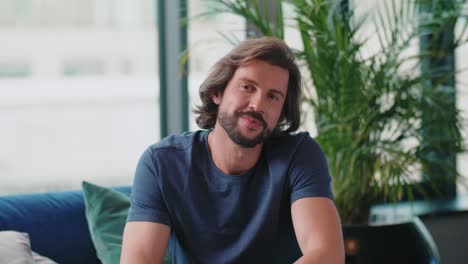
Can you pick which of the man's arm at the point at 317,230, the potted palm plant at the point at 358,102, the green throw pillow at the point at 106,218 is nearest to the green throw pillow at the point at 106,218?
the green throw pillow at the point at 106,218

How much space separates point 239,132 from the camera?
1.90 metres

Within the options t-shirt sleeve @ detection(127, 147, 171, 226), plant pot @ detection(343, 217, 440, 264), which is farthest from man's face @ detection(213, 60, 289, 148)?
plant pot @ detection(343, 217, 440, 264)

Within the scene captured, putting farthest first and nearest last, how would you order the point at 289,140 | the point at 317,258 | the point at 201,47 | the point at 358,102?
the point at 201,47, the point at 358,102, the point at 289,140, the point at 317,258

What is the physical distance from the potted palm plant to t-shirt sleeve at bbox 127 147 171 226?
760mm

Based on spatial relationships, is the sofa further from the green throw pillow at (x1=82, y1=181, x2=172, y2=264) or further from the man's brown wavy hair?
the man's brown wavy hair

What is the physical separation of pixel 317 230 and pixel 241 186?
250 millimetres

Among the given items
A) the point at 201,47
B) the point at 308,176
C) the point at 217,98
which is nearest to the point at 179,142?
the point at 217,98

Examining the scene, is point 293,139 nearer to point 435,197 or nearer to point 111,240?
point 111,240

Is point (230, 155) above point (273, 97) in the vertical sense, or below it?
below

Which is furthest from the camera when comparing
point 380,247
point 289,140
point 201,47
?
point 201,47

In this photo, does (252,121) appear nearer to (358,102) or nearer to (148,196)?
(148,196)

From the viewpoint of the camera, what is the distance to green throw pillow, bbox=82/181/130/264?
213cm

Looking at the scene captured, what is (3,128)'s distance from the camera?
2.68 metres

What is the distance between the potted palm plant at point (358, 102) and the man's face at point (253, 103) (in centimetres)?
57
